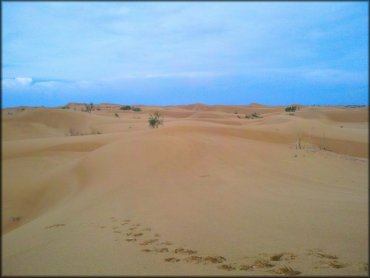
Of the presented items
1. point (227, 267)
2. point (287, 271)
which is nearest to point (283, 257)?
point (287, 271)

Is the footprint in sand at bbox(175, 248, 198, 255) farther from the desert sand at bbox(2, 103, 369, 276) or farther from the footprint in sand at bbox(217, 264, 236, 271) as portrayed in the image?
the footprint in sand at bbox(217, 264, 236, 271)

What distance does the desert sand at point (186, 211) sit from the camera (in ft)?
13.7

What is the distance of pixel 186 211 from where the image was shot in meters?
6.77

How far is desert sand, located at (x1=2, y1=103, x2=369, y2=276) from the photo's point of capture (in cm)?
419

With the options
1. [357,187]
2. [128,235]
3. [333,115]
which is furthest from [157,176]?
[333,115]

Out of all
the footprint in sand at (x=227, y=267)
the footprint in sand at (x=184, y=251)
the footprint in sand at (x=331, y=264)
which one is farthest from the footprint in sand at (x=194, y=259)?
the footprint in sand at (x=331, y=264)

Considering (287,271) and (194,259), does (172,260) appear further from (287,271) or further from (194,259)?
(287,271)

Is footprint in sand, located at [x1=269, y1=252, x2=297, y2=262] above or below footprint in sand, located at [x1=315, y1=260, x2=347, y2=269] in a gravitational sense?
below

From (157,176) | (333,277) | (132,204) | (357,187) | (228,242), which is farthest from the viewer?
(157,176)

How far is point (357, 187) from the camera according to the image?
29.4 ft

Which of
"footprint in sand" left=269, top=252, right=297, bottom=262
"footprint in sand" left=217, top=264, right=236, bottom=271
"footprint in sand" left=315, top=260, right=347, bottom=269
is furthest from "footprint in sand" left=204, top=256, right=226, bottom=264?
"footprint in sand" left=315, top=260, right=347, bottom=269

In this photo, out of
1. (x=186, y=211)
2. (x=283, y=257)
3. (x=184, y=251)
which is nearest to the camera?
(x=283, y=257)

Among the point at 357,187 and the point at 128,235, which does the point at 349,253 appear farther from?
the point at 357,187

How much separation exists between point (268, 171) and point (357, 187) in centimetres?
240
